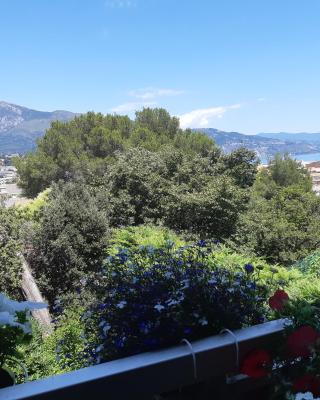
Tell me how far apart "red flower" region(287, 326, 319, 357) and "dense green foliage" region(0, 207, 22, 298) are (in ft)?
26.5

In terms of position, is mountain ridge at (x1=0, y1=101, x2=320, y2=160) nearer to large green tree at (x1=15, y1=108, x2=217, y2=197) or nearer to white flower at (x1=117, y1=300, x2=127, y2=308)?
large green tree at (x1=15, y1=108, x2=217, y2=197)

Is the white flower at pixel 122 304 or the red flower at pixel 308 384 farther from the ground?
the white flower at pixel 122 304

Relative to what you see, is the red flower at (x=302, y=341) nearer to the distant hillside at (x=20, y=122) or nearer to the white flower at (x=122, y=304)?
the white flower at (x=122, y=304)

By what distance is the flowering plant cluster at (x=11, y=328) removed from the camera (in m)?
1.16

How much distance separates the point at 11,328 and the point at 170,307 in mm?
526

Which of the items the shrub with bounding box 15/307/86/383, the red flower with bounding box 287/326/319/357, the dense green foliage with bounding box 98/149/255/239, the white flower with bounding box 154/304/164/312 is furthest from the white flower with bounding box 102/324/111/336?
the dense green foliage with bounding box 98/149/255/239

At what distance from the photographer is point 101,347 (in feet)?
4.99

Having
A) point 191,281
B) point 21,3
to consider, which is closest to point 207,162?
point 21,3

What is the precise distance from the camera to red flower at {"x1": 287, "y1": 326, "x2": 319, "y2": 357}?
4.00 feet

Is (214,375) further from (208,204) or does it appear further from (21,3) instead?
(21,3)

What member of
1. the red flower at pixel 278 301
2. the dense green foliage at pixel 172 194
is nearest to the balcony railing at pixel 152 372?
the red flower at pixel 278 301

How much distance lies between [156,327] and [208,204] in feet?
34.0

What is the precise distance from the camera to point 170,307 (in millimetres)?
1455

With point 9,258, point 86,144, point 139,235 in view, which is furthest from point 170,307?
point 86,144
